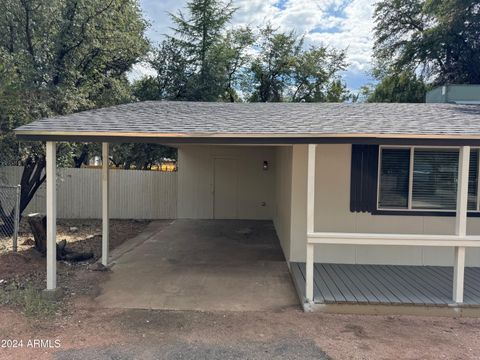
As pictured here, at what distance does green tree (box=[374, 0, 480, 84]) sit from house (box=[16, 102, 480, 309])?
1219 cm

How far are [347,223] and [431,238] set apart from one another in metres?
1.61

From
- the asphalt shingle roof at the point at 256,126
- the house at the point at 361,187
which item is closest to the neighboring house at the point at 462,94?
the house at the point at 361,187

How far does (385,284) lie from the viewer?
16.5 feet

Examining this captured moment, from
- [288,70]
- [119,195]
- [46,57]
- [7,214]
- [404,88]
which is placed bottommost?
[7,214]

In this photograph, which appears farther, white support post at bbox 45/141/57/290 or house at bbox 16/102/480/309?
white support post at bbox 45/141/57/290

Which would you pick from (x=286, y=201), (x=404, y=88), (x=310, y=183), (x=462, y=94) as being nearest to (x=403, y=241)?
(x=310, y=183)

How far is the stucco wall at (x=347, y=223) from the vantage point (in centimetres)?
593

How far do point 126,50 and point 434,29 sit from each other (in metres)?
14.4

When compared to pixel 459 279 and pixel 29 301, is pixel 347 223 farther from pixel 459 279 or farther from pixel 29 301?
pixel 29 301

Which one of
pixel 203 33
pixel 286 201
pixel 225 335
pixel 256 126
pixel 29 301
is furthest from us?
pixel 203 33

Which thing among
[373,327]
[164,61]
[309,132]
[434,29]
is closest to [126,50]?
[164,61]

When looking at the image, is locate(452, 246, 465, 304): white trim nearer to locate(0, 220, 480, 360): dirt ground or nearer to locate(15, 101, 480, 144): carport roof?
locate(0, 220, 480, 360): dirt ground

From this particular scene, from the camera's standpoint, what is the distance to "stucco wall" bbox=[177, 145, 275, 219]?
1209 cm

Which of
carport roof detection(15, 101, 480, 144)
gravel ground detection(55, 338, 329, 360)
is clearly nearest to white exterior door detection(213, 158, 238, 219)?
carport roof detection(15, 101, 480, 144)
